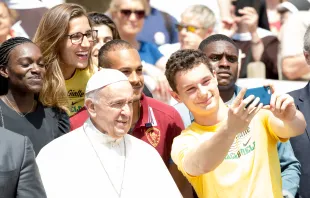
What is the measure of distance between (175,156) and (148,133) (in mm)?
499

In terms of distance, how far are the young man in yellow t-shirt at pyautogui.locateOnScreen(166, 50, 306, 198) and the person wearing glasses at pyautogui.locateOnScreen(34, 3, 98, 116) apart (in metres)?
0.94

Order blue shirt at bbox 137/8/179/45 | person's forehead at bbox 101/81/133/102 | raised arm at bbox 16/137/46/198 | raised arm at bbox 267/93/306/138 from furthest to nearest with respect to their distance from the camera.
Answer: blue shirt at bbox 137/8/179/45 → person's forehead at bbox 101/81/133/102 → raised arm at bbox 267/93/306/138 → raised arm at bbox 16/137/46/198

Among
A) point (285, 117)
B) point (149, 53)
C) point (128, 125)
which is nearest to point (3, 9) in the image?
point (149, 53)

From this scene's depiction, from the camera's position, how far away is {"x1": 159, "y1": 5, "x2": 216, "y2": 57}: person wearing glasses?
7621 millimetres

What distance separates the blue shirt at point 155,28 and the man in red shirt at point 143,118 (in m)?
2.37

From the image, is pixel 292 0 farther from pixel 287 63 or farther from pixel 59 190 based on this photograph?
pixel 59 190

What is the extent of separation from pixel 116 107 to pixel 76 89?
1.26 m

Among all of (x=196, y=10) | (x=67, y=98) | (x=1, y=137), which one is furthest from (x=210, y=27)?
(x=1, y=137)

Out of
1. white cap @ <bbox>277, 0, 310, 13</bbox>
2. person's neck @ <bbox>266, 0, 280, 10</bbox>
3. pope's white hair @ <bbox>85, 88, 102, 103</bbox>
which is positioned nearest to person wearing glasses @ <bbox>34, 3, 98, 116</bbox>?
pope's white hair @ <bbox>85, 88, 102, 103</bbox>

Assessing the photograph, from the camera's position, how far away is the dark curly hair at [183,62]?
5.06 m

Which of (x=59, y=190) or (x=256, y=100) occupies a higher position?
(x=256, y=100)

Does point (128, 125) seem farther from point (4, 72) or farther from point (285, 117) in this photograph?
point (4, 72)

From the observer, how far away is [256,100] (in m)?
4.37

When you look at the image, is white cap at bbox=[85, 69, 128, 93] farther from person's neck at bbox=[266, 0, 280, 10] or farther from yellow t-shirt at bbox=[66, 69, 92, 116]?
person's neck at bbox=[266, 0, 280, 10]
